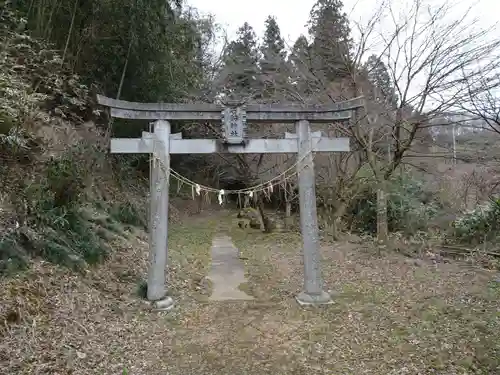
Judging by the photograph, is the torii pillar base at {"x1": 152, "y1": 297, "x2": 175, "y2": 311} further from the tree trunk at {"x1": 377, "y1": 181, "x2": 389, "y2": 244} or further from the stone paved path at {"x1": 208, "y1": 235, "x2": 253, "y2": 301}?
the tree trunk at {"x1": 377, "y1": 181, "x2": 389, "y2": 244}

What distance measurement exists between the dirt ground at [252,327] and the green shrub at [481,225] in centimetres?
228

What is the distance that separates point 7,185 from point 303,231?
4.51m

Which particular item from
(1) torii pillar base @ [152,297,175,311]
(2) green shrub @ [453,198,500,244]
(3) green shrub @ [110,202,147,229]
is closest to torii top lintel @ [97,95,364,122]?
(1) torii pillar base @ [152,297,175,311]

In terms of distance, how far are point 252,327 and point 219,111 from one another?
3.28m

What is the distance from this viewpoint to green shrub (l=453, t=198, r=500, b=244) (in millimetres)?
8828

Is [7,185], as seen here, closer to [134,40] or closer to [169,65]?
[134,40]

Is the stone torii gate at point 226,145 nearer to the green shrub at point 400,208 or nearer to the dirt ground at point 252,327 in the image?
the dirt ground at point 252,327

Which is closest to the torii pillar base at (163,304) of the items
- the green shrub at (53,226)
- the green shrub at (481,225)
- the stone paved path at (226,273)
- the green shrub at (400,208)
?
the stone paved path at (226,273)

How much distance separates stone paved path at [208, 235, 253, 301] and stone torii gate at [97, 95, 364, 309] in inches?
43.6

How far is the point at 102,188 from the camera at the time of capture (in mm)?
10164

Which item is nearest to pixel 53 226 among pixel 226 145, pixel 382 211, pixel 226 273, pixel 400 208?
pixel 226 145

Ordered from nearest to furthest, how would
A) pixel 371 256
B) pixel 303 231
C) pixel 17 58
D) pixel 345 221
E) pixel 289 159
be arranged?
pixel 303 231
pixel 17 58
pixel 371 256
pixel 289 159
pixel 345 221

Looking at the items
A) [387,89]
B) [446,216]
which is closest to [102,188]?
Answer: [387,89]

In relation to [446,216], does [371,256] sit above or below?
below
